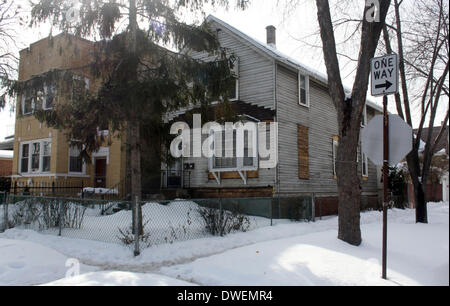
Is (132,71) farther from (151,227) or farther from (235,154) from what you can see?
(235,154)

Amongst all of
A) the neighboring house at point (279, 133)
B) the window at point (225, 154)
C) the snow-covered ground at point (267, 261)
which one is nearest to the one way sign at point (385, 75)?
the snow-covered ground at point (267, 261)

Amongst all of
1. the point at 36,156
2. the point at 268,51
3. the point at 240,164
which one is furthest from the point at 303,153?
the point at 36,156

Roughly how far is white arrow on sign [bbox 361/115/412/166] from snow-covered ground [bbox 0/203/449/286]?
985 millimetres

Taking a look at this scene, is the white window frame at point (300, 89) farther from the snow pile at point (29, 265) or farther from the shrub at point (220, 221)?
the snow pile at point (29, 265)

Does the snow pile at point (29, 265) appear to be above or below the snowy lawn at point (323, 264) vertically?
below

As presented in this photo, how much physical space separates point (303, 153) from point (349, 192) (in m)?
8.80

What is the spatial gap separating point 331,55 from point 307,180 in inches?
364

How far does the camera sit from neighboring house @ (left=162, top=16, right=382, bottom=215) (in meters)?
15.8

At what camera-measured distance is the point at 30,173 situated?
66.2 feet

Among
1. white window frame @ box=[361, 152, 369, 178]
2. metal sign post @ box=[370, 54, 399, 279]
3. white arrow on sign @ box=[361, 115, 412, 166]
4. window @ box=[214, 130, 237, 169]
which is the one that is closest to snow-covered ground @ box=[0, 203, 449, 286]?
metal sign post @ box=[370, 54, 399, 279]

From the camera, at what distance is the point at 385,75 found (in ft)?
19.6

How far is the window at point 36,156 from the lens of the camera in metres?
19.7

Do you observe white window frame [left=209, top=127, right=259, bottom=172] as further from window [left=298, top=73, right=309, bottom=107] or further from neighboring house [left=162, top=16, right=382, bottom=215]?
window [left=298, top=73, right=309, bottom=107]

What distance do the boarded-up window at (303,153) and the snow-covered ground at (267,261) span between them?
23.3 ft
